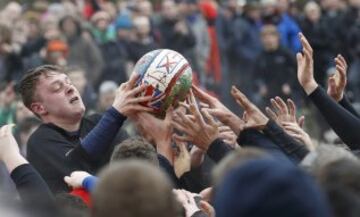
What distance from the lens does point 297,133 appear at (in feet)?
24.9

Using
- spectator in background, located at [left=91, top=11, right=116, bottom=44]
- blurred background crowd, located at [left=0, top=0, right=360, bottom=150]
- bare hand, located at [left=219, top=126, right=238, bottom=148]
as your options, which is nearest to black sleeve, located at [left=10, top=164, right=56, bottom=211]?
bare hand, located at [left=219, top=126, right=238, bottom=148]

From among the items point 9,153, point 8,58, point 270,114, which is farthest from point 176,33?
point 9,153

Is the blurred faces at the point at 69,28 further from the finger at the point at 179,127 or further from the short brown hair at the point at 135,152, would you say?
the short brown hair at the point at 135,152

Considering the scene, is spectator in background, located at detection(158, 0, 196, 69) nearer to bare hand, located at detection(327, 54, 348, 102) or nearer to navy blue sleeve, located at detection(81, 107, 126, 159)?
bare hand, located at detection(327, 54, 348, 102)

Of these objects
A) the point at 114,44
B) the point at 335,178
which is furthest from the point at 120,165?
the point at 114,44

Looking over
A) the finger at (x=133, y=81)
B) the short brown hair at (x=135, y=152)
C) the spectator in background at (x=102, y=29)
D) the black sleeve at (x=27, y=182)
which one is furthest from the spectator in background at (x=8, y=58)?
the short brown hair at (x=135, y=152)

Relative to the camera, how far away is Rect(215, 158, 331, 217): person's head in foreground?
4.61m

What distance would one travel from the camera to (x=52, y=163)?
8.12m

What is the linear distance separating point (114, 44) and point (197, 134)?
11979mm

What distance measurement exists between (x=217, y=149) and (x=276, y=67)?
1168 centimetres

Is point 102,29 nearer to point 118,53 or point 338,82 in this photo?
point 118,53

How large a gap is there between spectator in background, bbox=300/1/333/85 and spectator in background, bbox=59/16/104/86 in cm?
320

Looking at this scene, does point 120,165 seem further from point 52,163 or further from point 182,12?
point 182,12

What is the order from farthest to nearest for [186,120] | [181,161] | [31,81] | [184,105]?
[31,81]
[181,161]
[184,105]
[186,120]
